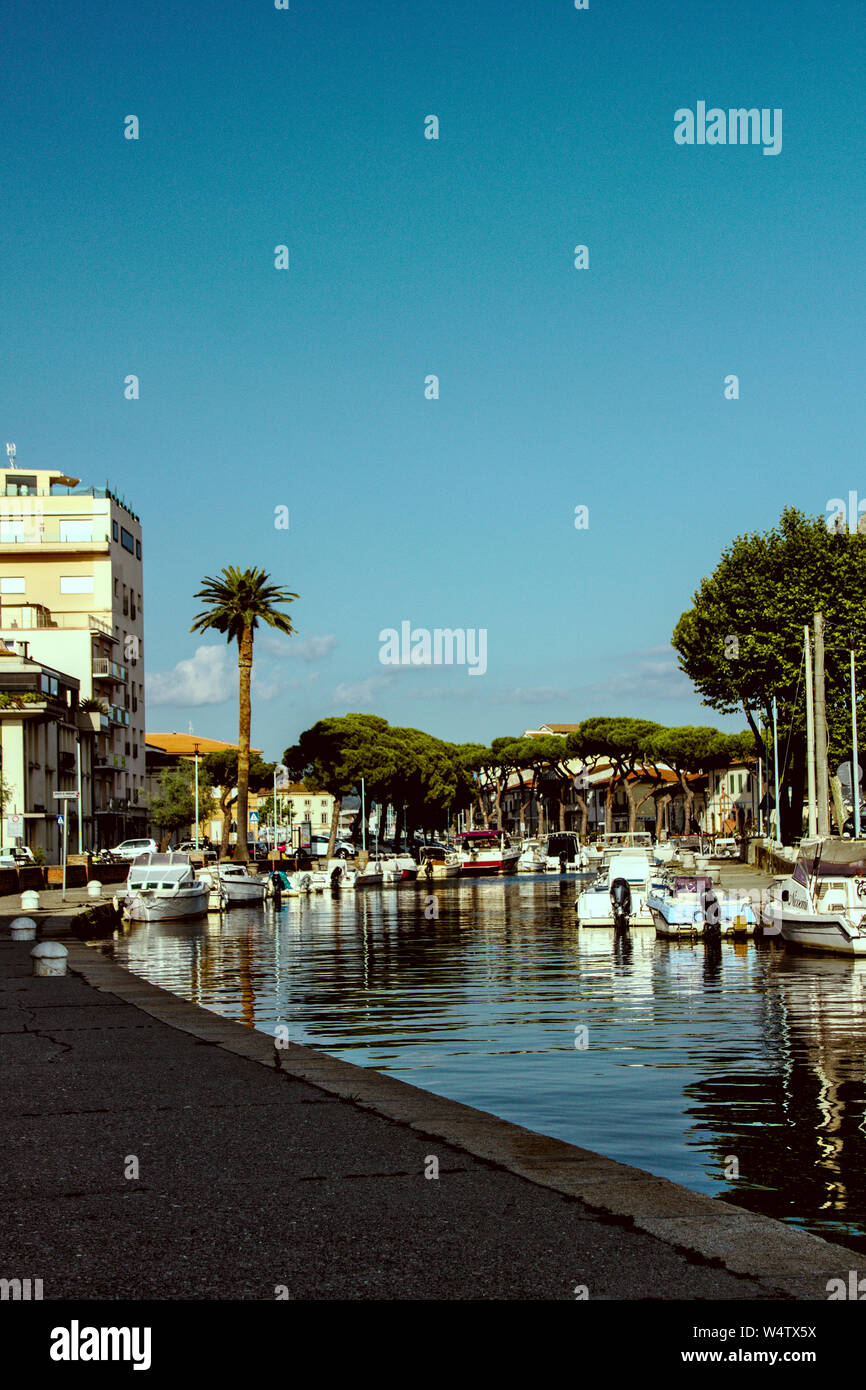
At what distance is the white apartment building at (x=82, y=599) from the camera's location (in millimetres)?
104125

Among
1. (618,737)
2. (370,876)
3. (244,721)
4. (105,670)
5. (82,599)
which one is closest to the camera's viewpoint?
(244,721)

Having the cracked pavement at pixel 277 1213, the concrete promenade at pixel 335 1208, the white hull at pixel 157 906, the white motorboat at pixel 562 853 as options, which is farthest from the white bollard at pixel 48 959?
the white motorboat at pixel 562 853

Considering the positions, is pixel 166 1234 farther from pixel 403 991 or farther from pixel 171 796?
pixel 171 796

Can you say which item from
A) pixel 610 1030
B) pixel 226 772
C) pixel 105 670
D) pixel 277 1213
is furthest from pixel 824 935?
pixel 226 772

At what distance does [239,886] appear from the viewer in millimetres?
66125

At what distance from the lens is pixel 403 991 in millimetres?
28250

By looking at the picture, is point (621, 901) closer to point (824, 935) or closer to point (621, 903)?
point (621, 903)

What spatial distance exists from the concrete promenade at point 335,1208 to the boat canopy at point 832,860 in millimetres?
26953

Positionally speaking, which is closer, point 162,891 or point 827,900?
point 827,900

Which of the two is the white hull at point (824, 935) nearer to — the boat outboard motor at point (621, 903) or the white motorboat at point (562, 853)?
the boat outboard motor at point (621, 903)

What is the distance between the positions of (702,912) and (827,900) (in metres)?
6.40

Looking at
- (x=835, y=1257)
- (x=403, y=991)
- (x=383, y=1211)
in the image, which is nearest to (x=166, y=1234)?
(x=383, y=1211)

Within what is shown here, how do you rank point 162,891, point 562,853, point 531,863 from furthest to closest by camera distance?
point 562,853
point 531,863
point 162,891
